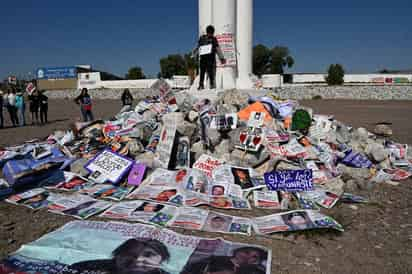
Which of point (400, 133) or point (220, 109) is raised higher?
point (220, 109)

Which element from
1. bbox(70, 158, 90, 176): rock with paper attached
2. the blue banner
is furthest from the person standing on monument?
the blue banner

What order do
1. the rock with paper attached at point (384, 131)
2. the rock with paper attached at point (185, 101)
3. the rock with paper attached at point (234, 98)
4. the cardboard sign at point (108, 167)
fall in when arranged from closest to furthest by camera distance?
the cardboard sign at point (108, 167)
the rock with paper attached at point (185, 101)
the rock with paper attached at point (234, 98)
the rock with paper attached at point (384, 131)

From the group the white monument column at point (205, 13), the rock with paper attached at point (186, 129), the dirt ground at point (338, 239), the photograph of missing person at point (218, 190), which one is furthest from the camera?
the white monument column at point (205, 13)

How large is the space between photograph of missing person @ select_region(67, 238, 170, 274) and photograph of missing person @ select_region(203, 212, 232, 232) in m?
0.53

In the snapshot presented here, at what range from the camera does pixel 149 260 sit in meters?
1.94

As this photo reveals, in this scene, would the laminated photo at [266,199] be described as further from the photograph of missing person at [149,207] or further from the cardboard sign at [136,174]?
the cardboard sign at [136,174]

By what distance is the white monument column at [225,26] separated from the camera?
640 cm

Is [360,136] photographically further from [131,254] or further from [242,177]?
[131,254]

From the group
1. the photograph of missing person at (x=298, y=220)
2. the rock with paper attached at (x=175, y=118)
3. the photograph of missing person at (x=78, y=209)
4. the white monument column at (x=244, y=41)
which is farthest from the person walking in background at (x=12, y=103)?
the photograph of missing person at (x=298, y=220)

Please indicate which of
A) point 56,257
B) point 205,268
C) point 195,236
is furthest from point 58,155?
point 205,268

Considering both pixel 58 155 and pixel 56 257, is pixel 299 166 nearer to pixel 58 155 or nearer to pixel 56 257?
pixel 56 257

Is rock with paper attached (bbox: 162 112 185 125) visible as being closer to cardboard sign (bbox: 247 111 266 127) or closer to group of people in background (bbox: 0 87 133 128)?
cardboard sign (bbox: 247 111 266 127)

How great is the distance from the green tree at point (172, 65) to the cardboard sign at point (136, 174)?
51736mm

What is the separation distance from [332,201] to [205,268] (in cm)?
183
